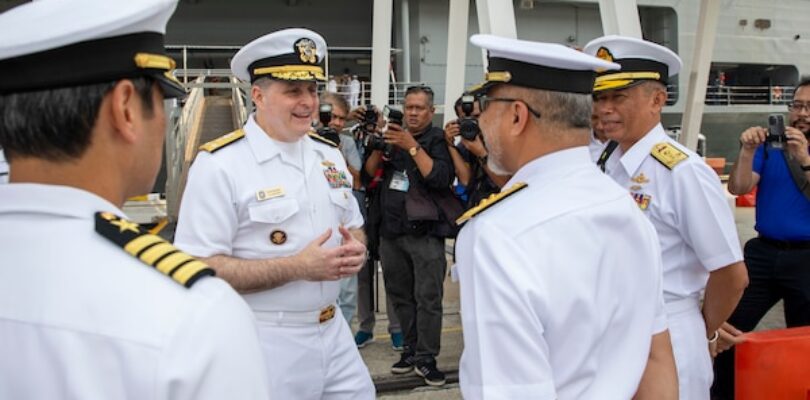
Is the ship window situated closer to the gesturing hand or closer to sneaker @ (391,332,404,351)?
sneaker @ (391,332,404,351)

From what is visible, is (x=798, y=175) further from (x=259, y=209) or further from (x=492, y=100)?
(x=259, y=209)

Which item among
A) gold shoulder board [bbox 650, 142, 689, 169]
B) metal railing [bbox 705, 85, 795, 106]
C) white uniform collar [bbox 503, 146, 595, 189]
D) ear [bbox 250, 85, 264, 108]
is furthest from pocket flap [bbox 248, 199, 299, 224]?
metal railing [bbox 705, 85, 795, 106]

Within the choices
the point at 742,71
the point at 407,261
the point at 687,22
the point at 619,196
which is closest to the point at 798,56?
the point at 742,71

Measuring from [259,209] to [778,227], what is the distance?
118 inches

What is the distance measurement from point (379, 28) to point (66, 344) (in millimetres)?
9424

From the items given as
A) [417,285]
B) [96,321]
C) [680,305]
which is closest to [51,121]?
[96,321]

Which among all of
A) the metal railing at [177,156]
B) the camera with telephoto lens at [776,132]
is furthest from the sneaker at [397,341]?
the metal railing at [177,156]

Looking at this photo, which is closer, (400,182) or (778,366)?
(778,366)

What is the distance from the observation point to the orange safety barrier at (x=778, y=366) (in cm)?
288

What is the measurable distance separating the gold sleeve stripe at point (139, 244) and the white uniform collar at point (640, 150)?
77.4 inches

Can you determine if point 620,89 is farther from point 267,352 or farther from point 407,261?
point 407,261

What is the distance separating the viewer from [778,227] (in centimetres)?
354

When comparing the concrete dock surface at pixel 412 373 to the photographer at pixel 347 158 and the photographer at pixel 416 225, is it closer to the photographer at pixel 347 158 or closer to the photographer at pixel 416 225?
the photographer at pixel 416 225

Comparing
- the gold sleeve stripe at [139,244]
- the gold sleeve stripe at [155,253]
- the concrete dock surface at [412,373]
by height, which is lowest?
the concrete dock surface at [412,373]
